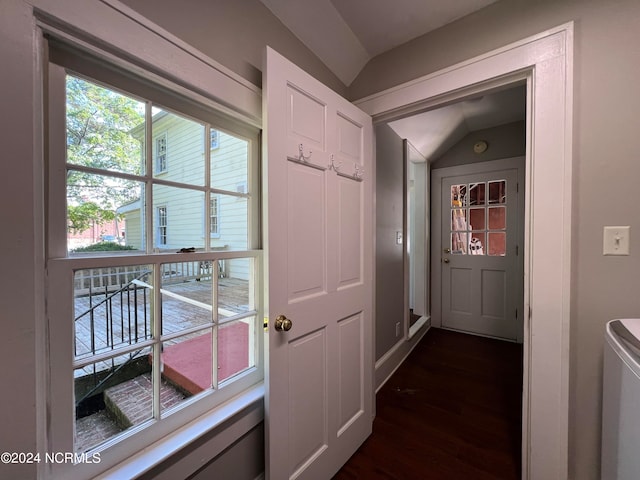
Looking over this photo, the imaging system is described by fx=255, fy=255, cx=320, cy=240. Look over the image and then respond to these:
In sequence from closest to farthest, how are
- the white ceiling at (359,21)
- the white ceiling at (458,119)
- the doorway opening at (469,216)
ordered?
the white ceiling at (359,21), the white ceiling at (458,119), the doorway opening at (469,216)

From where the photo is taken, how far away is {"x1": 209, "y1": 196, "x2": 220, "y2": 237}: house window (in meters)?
1.08

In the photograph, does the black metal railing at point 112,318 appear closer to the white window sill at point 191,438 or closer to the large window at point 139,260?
the large window at point 139,260

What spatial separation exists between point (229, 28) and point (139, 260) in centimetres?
98

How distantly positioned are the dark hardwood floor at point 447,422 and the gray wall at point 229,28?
6.81ft

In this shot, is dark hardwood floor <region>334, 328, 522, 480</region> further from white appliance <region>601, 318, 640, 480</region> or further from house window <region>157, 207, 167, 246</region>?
house window <region>157, 207, 167, 246</region>

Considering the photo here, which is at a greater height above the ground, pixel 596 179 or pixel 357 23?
pixel 357 23

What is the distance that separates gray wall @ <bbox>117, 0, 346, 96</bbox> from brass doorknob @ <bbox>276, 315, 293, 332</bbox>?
1032 mm

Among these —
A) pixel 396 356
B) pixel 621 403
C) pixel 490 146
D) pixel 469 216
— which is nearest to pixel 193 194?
pixel 621 403

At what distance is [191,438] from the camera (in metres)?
0.89

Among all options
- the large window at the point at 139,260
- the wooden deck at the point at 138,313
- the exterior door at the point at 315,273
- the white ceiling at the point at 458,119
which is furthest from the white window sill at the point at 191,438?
the white ceiling at the point at 458,119

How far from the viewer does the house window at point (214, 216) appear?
3.55ft

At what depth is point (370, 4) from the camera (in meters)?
1.31

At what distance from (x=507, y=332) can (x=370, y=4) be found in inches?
137

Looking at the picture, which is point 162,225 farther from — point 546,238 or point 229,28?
point 546,238
